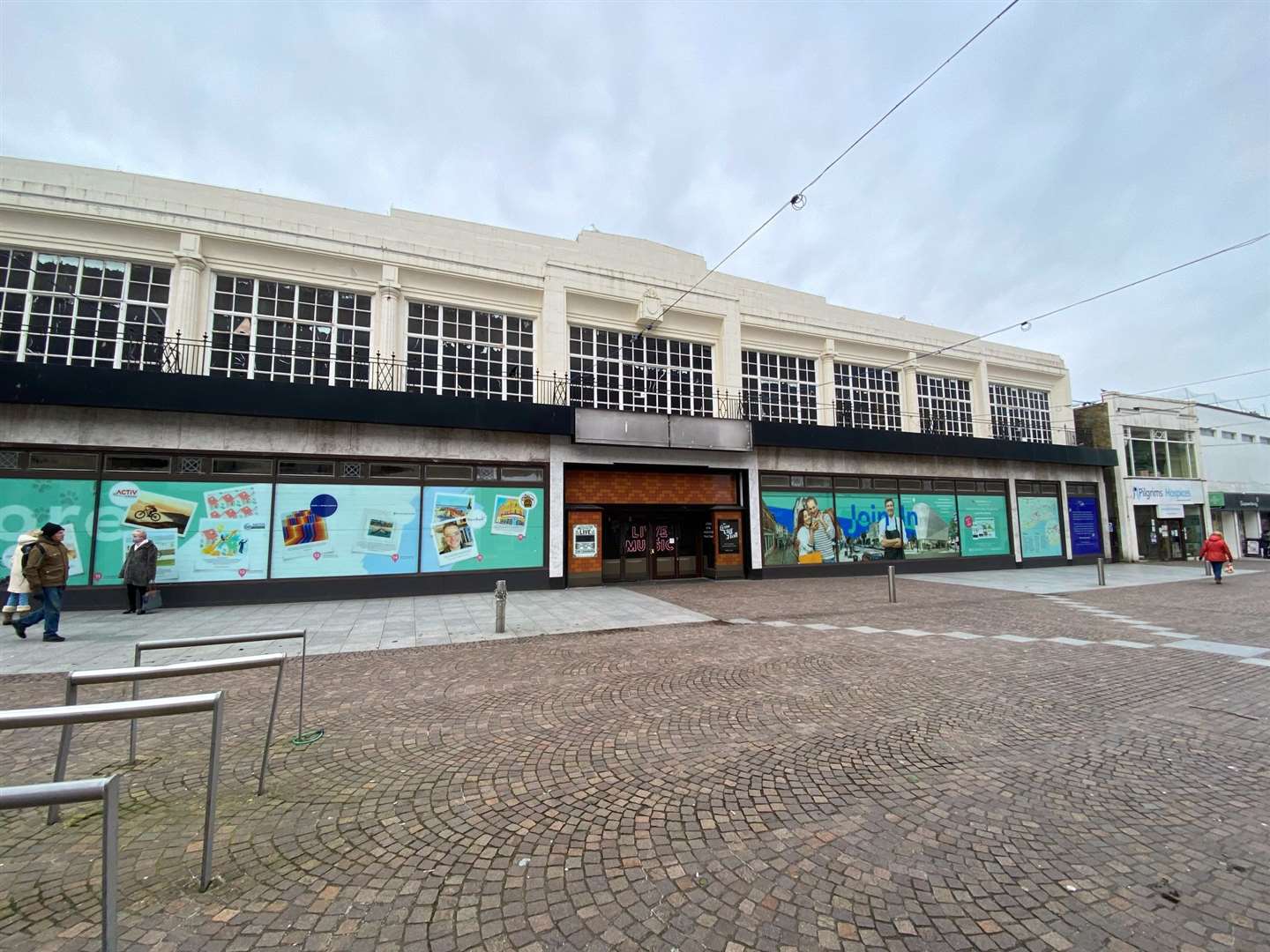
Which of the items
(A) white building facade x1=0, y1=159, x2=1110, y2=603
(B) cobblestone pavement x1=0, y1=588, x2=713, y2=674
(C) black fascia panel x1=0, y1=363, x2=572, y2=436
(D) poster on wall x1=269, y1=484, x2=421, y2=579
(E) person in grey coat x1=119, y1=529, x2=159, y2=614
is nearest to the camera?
(B) cobblestone pavement x1=0, y1=588, x2=713, y2=674

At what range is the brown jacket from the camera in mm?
Result: 8547

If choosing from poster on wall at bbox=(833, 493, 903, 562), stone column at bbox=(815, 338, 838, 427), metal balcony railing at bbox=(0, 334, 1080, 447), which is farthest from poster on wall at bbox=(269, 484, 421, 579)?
stone column at bbox=(815, 338, 838, 427)

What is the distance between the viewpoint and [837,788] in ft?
12.1

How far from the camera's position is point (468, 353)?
644 inches

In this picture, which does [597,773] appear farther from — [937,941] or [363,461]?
[363,461]

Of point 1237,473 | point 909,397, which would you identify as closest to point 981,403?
point 909,397

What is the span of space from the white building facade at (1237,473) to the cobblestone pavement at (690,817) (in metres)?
35.9

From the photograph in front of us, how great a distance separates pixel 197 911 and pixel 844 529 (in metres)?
20.1

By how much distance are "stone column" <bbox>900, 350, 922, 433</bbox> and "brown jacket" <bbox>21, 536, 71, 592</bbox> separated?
26145 mm

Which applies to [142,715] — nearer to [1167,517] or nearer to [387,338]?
[387,338]

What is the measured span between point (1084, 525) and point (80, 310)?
38.7 metres

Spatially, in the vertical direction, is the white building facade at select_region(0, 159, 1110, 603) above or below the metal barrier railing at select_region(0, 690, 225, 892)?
above

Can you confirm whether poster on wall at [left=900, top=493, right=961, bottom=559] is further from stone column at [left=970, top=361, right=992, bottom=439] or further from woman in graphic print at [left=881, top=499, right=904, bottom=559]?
stone column at [left=970, top=361, right=992, bottom=439]

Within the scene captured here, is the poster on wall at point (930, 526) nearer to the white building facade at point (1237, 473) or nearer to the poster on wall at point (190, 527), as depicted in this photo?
the white building facade at point (1237, 473)
